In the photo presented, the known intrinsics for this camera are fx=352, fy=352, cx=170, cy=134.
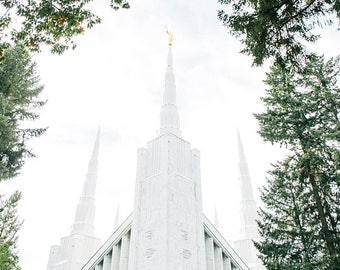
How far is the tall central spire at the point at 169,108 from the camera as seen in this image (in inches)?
779

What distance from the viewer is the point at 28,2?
788 cm

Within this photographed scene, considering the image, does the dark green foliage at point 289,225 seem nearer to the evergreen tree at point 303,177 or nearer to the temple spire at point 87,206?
the evergreen tree at point 303,177

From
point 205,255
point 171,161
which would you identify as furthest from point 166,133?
point 205,255

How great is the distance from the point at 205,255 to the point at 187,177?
3.89 metres

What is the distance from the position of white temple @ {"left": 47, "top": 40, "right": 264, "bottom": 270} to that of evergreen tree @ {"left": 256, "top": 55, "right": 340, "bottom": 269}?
11.2 ft

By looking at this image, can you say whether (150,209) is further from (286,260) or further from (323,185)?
(323,185)

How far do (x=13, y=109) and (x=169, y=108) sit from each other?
8985 millimetres

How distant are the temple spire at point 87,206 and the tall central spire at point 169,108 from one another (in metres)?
8.85

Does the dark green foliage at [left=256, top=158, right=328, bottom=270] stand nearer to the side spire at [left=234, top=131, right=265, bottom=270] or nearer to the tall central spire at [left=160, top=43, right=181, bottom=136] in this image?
the tall central spire at [left=160, top=43, right=181, bottom=136]

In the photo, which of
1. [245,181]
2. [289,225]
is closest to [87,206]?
[245,181]

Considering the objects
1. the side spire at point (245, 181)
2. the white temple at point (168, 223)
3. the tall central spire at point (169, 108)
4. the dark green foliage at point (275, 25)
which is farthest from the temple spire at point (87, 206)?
the dark green foliage at point (275, 25)

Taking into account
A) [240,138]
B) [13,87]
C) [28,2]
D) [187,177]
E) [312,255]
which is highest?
[240,138]

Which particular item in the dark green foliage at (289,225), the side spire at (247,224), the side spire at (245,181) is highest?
the side spire at (245,181)

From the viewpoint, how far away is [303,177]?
44.3 feet
